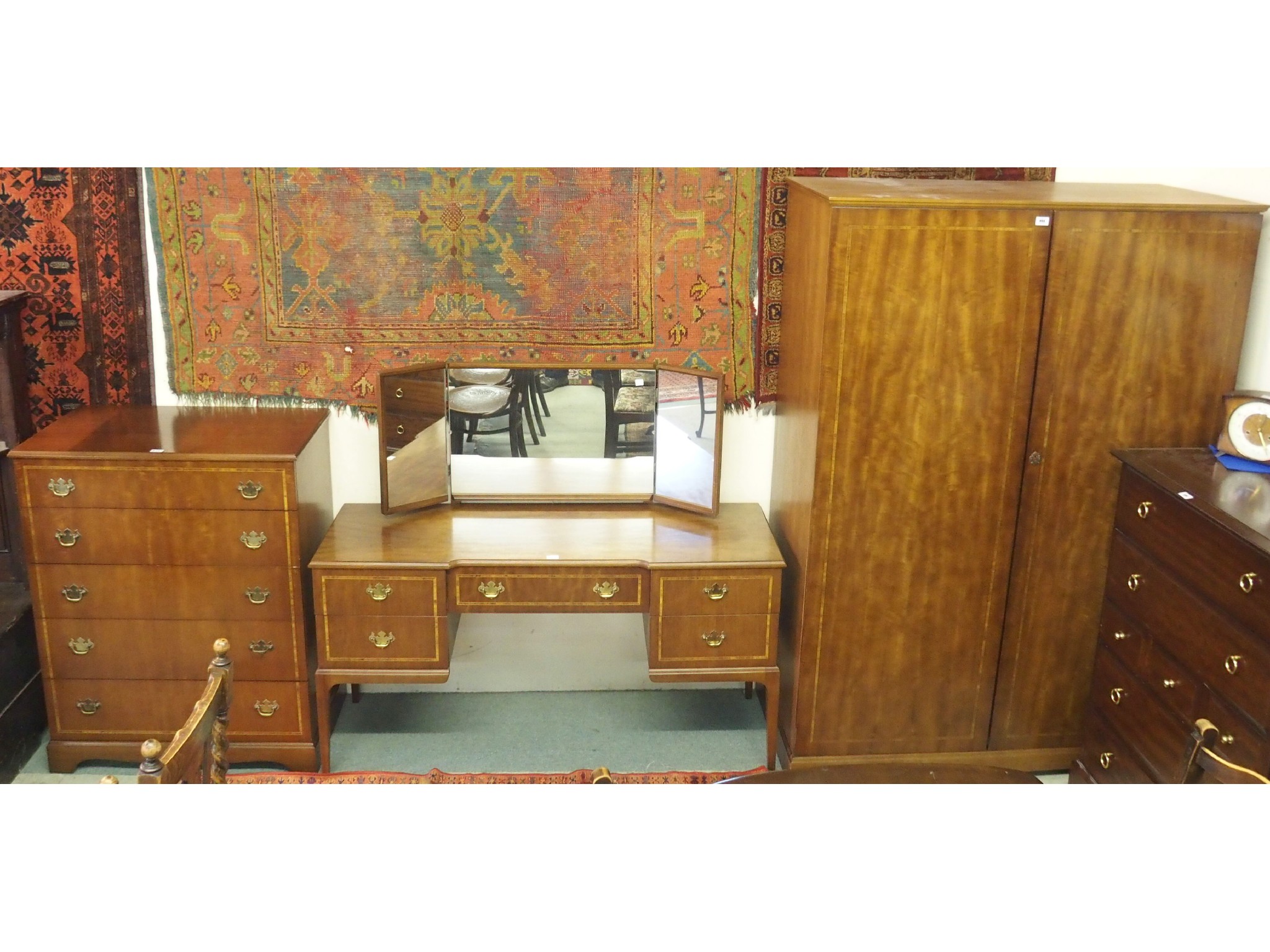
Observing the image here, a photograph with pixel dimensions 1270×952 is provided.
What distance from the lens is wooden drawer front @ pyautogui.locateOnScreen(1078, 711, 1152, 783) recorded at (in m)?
2.88

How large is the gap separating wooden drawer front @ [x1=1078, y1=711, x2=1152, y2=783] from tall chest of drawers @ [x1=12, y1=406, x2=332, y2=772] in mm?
2266

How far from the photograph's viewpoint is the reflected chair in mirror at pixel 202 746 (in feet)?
5.49

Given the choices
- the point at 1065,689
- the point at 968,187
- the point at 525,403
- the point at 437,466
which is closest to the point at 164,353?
the point at 437,466

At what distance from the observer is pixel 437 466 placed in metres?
3.55

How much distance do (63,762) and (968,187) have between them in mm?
3169

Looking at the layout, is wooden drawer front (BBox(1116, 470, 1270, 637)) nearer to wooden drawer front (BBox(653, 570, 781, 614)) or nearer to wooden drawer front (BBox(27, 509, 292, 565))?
wooden drawer front (BBox(653, 570, 781, 614))

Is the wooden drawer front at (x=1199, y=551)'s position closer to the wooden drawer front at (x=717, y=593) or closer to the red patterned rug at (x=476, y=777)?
the wooden drawer front at (x=717, y=593)

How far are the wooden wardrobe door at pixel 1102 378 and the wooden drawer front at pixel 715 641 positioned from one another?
0.72 metres

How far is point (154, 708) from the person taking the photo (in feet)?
11.0

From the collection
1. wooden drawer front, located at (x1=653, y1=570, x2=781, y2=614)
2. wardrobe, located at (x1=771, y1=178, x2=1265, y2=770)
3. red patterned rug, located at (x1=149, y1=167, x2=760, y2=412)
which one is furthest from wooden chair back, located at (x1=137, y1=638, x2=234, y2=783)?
wardrobe, located at (x1=771, y1=178, x2=1265, y2=770)

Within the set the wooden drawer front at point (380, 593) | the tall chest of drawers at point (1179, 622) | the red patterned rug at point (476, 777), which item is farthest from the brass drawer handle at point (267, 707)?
the tall chest of drawers at point (1179, 622)
